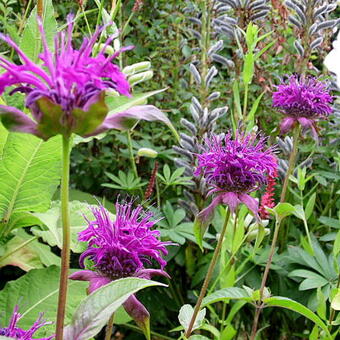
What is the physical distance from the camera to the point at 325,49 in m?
2.30

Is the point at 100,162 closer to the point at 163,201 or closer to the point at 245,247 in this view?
the point at 163,201

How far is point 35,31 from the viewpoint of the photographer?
1.14 meters

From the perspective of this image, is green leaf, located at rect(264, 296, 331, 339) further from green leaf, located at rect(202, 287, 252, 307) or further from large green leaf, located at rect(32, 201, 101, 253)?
large green leaf, located at rect(32, 201, 101, 253)

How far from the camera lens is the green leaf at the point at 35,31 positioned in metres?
1.14

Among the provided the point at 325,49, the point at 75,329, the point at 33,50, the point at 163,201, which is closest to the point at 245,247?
the point at 163,201

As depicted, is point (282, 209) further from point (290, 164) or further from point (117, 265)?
point (117, 265)

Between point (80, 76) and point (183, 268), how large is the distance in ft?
5.03

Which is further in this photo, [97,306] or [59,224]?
[59,224]

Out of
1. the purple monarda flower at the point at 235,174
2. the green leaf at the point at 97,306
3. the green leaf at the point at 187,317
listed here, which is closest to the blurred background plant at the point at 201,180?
the green leaf at the point at 187,317

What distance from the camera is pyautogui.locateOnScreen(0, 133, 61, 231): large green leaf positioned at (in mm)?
1037

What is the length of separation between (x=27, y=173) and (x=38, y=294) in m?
0.28

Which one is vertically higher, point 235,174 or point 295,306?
point 235,174

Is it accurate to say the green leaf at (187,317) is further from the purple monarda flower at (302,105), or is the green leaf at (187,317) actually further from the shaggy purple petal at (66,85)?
the shaggy purple petal at (66,85)

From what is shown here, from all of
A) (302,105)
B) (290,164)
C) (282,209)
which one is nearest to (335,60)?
(302,105)
